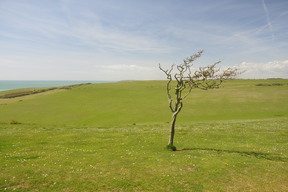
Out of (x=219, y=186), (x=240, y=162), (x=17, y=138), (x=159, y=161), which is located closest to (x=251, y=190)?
(x=219, y=186)

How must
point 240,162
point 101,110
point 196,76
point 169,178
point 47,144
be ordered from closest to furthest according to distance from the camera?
point 169,178 → point 240,162 → point 196,76 → point 47,144 → point 101,110

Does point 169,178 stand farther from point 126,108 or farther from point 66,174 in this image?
point 126,108

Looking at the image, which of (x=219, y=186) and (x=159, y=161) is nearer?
(x=219, y=186)

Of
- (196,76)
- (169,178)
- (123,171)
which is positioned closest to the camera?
(169,178)

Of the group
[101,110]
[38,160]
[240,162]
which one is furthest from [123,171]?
[101,110]

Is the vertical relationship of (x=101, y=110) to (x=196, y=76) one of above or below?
below

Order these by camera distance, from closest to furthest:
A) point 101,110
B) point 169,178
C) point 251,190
Result: point 251,190, point 169,178, point 101,110

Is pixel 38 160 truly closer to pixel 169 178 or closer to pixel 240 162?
pixel 169 178

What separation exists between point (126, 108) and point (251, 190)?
6733 cm

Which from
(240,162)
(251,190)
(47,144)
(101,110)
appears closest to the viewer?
(251,190)

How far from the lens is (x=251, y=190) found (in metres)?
13.3

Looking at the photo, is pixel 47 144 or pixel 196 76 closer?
pixel 196 76

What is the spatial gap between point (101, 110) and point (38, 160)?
57.9 m

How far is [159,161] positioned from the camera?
1834 centimetres
